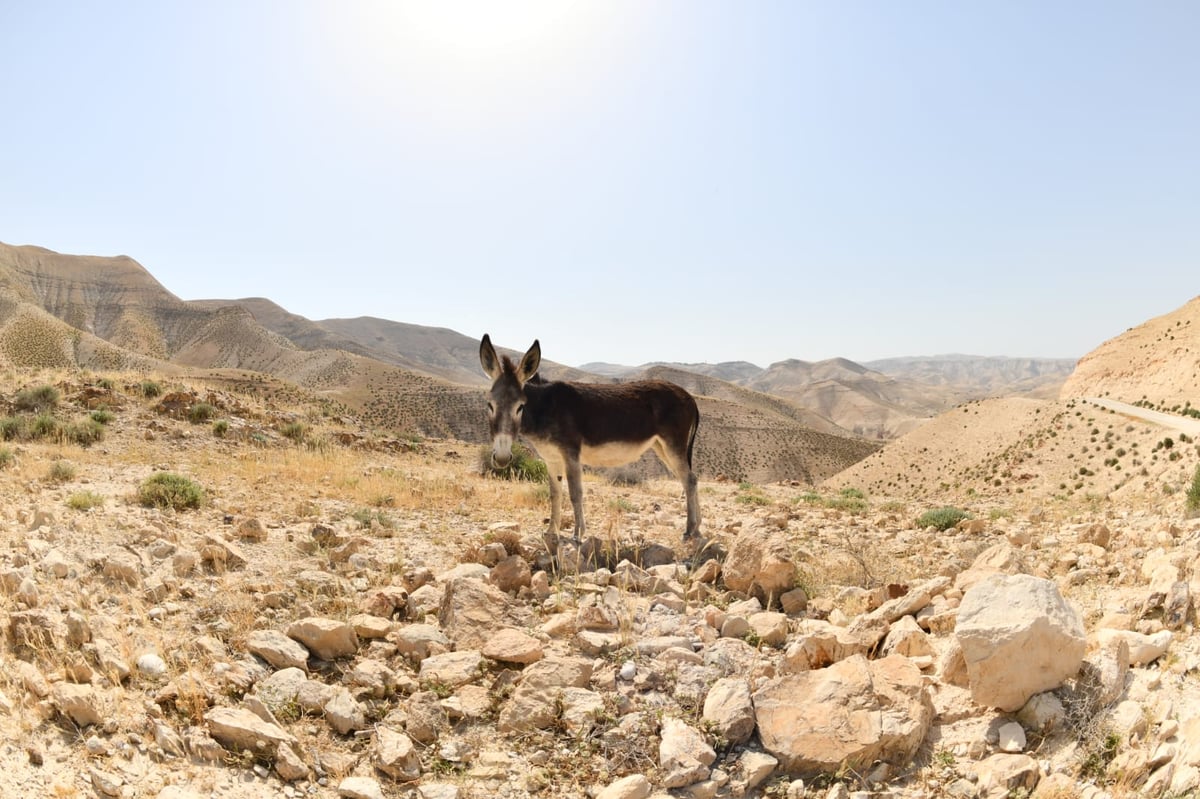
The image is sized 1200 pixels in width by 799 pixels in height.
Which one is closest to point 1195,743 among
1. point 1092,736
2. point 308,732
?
point 1092,736

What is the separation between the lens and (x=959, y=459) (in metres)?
51.0

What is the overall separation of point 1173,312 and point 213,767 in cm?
9791

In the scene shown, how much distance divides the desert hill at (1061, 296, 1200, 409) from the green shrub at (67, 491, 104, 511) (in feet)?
220

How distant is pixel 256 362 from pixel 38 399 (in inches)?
4451

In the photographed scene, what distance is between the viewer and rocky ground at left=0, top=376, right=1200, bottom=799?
3.33 metres

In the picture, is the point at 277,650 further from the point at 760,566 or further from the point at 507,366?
the point at 760,566

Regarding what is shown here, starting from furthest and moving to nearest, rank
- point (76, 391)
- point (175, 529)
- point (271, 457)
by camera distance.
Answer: point (76, 391) → point (271, 457) → point (175, 529)

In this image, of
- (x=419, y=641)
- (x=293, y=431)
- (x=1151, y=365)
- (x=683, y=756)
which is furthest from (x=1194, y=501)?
(x=1151, y=365)

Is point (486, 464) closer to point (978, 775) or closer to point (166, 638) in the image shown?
point (166, 638)

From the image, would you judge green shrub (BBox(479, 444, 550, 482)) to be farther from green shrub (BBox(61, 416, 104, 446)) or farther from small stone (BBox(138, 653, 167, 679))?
small stone (BBox(138, 653, 167, 679))

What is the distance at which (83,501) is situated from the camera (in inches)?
288

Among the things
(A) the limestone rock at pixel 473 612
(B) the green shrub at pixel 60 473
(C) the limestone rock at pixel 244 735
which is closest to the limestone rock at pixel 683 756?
(A) the limestone rock at pixel 473 612

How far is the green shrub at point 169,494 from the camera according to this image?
8102mm

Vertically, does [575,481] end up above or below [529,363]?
below
